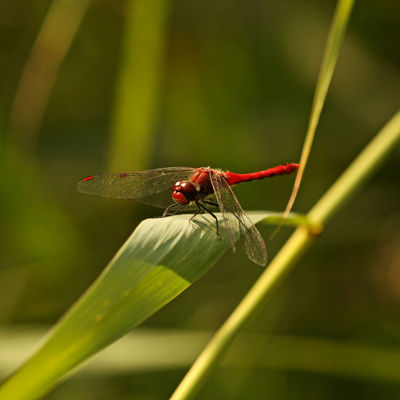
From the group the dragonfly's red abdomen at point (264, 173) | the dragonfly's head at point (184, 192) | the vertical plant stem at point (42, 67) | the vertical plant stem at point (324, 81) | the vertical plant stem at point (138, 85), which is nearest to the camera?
the vertical plant stem at point (324, 81)

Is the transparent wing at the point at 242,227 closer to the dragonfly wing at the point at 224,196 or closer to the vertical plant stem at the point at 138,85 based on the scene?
the dragonfly wing at the point at 224,196

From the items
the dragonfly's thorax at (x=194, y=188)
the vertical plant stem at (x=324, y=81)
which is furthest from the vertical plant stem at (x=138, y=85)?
the vertical plant stem at (x=324, y=81)

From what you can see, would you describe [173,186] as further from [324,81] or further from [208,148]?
[324,81]

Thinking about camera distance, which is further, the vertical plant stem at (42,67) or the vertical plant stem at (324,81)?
the vertical plant stem at (42,67)

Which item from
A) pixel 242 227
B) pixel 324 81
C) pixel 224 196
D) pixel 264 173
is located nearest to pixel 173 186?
pixel 224 196

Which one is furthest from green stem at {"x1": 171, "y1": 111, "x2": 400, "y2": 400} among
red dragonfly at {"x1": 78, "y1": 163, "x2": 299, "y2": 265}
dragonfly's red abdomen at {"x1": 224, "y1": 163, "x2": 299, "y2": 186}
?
dragonfly's red abdomen at {"x1": 224, "y1": 163, "x2": 299, "y2": 186}

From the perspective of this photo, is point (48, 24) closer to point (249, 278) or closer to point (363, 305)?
point (249, 278)

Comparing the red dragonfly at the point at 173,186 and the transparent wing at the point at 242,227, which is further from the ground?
the red dragonfly at the point at 173,186
